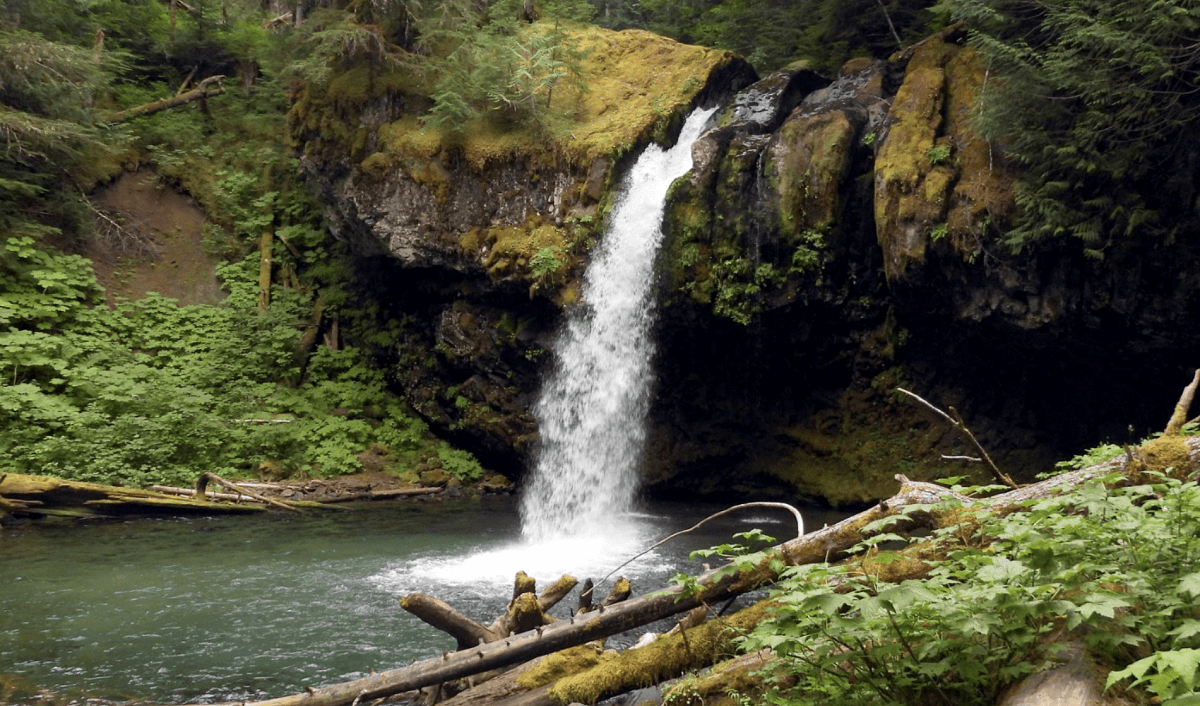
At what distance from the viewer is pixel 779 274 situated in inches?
433

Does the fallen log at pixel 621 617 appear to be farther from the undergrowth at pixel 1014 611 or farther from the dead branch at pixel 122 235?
the dead branch at pixel 122 235

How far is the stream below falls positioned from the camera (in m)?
5.62

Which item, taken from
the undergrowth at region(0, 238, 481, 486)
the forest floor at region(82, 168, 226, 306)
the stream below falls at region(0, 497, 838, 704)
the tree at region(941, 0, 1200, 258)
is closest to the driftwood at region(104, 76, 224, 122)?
the forest floor at region(82, 168, 226, 306)

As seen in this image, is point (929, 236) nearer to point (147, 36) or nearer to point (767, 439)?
point (767, 439)

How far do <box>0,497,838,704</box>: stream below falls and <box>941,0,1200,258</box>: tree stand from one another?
215 inches

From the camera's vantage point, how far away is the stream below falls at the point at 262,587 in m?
5.62

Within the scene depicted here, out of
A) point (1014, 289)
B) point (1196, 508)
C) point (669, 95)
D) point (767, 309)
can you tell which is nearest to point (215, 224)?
point (669, 95)

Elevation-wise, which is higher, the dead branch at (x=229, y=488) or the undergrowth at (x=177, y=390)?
the undergrowth at (x=177, y=390)

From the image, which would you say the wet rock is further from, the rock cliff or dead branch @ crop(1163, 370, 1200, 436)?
dead branch @ crop(1163, 370, 1200, 436)

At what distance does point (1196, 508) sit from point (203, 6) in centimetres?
2414

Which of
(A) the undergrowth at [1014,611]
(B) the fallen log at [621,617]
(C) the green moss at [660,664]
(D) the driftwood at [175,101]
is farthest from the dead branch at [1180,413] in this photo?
(D) the driftwood at [175,101]

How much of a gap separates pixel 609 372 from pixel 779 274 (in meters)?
3.09

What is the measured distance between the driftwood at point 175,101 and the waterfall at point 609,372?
1311 cm

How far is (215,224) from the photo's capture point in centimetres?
1786
